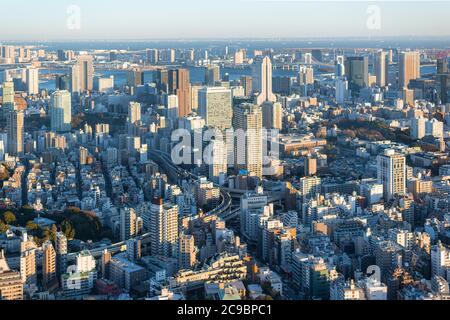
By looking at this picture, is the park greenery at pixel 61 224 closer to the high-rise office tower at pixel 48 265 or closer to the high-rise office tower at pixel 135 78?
the high-rise office tower at pixel 48 265

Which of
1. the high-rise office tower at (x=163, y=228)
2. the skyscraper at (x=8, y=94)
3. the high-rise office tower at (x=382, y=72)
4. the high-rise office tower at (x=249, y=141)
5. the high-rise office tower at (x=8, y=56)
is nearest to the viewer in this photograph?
the high-rise office tower at (x=163, y=228)

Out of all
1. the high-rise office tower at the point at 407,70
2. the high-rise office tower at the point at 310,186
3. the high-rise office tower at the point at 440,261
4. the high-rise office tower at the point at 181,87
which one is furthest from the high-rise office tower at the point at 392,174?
the high-rise office tower at the point at 407,70

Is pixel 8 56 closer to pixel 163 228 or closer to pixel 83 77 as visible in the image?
pixel 83 77

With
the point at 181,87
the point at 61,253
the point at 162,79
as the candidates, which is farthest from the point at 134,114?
the point at 61,253

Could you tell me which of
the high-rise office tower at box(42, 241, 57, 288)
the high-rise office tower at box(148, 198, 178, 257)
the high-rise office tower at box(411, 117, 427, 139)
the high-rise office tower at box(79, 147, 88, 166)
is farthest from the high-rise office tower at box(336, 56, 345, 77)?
the high-rise office tower at box(42, 241, 57, 288)
